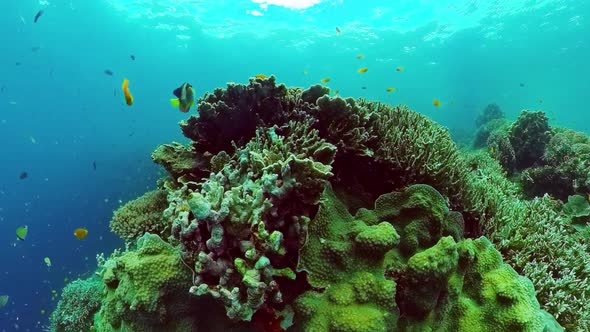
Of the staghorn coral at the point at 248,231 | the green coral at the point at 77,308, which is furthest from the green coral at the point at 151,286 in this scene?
the green coral at the point at 77,308

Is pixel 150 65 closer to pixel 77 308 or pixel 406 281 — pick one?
pixel 77 308

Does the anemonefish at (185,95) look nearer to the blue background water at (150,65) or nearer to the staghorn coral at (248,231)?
the staghorn coral at (248,231)

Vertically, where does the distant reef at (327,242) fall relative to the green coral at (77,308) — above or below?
above

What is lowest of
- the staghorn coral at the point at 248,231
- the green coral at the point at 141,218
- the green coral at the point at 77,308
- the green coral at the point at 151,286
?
the green coral at the point at 77,308

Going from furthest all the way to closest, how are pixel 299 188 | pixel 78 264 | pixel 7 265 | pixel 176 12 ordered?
1. pixel 176 12
2. pixel 7 265
3. pixel 78 264
4. pixel 299 188

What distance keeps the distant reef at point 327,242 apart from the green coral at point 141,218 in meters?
0.03

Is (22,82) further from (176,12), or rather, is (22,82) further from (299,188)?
(299,188)

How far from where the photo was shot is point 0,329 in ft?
108

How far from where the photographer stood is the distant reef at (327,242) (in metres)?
2.51

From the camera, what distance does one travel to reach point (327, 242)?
9.38ft

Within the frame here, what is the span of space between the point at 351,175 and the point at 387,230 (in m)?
1.46

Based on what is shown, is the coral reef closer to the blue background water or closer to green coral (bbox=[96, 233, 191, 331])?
green coral (bbox=[96, 233, 191, 331])

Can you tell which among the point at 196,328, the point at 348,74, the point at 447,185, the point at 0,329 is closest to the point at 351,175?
the point at 447,185

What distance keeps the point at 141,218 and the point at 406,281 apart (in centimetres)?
371
